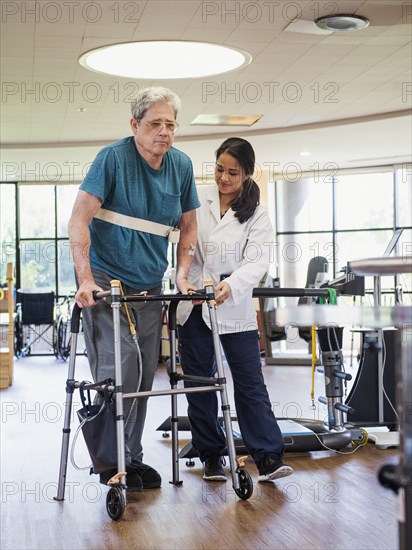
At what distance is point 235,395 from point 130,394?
0.68 metres

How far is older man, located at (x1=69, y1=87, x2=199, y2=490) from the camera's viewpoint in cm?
317

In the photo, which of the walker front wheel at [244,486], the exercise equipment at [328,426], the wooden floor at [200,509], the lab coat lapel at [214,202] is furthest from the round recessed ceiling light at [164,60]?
the walker front wheel at [244,486]

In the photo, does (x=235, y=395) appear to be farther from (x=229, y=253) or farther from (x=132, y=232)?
(x=132, y=232)

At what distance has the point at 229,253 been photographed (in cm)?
354

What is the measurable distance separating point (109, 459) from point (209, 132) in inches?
306

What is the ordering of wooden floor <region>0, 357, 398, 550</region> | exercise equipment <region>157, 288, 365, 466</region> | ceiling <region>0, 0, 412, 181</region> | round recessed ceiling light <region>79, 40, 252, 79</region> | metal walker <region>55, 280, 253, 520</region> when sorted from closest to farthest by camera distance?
wooden floor <region>0, 357, 398, 550</region>, metal walker <region>55, 280, 253, 520</region>, exercise equipment <region>157, 288, 365, 466</region>, ceiling <region>0, 0, 412, 181</region>, round recessed ceiling light <region>79, 40, 252, 79</region>

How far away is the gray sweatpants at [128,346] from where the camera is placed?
3.22 m

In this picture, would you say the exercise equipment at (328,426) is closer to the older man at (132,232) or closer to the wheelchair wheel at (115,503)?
the older man at (132,232)

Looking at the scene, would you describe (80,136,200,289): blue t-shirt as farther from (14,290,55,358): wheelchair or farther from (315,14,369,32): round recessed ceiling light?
(14,290,55,358): wheelchair

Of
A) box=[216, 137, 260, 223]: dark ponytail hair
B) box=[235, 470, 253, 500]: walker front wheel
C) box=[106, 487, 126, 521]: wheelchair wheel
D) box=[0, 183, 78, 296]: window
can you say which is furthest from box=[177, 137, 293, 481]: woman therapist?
box=[0, 183, 78, 296]: window

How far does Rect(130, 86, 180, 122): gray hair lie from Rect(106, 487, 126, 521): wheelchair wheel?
134cm

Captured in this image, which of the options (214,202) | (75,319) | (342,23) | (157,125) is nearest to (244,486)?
(75,319)

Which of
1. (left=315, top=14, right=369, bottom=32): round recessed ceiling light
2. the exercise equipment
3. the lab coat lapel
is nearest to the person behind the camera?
the lab coat lapel

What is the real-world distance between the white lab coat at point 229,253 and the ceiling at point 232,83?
2259mm
